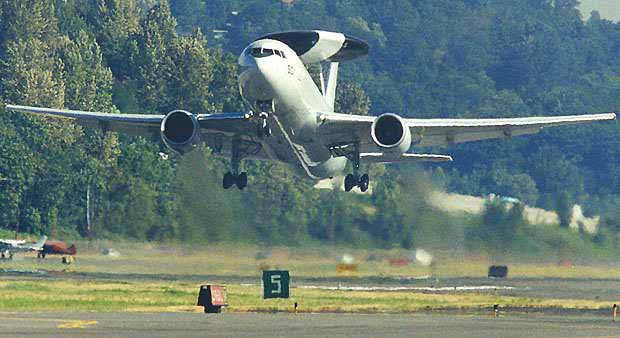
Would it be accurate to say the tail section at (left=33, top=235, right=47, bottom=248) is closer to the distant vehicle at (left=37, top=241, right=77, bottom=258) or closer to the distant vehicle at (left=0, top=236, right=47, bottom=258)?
the distant vehicle at (left=0, top=236, right=47, bottom=258)

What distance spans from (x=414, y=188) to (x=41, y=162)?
35.7 meters

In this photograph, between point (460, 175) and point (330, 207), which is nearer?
Result: point (330, 207)

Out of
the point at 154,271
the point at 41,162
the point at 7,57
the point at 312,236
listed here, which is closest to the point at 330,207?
the point at 312,236

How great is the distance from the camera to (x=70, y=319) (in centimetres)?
5822

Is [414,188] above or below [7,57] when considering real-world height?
below

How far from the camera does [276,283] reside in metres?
73.9

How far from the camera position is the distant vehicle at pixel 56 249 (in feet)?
310

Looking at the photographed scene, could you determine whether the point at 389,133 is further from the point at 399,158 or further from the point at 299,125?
the point at 399,158

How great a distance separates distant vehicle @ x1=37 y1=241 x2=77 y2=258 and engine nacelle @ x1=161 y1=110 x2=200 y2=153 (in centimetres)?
2444

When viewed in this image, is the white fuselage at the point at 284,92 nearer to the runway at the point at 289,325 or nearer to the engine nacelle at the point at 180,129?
the engine nacelle at the point at 180,129

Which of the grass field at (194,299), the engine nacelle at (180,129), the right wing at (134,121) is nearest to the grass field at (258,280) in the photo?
the grass field at (194,299)

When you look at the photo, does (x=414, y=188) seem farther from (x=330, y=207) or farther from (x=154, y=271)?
(x=154, y=271)

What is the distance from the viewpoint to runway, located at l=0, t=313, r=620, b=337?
52.9m

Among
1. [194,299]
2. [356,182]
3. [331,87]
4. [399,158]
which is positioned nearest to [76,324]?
[194,299]
